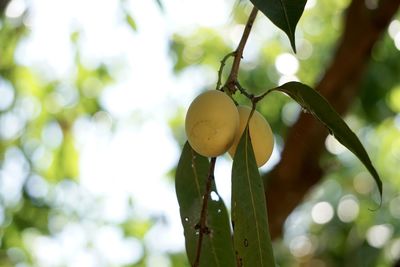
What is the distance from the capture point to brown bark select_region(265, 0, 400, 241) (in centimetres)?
Answer: 193

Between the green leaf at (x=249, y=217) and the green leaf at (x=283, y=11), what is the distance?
0.38 feet

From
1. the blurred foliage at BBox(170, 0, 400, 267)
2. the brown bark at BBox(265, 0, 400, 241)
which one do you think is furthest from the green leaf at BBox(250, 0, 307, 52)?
the blurred foliage at BBox(170, 0, 400, 267)

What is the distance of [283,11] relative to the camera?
788 mm

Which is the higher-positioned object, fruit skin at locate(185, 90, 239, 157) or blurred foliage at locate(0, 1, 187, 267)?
fruit skin at locate(185, 90, 239, 157)

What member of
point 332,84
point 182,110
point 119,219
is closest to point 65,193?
point 119,219

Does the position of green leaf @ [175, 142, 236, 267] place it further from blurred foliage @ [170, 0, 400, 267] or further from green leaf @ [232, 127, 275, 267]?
blurred foliage @ [170, 0, 400, 267]

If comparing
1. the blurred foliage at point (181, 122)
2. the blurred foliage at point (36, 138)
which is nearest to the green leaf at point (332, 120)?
the blurred foliage at point (181, 122)

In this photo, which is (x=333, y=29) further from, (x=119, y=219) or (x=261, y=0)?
(x=261, y=0)

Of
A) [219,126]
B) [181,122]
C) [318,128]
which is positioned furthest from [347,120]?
[219,126]

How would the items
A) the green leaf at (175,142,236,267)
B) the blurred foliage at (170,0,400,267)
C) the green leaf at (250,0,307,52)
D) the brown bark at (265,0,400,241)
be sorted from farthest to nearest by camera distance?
the blurred foliage at (170,0,400,267) → the brown bark at (265,0,400,241) → the green leaf at (175,142,236,267) → the green leaf at (250,0,307,52)

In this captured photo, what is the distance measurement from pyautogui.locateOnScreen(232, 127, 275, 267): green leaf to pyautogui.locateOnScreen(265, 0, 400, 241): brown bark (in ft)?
3.62

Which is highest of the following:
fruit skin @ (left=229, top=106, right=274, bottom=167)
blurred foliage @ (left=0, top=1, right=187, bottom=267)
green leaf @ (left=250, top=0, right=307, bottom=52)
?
green leaf @ (left=250, top=0, right=307, bottom=52)

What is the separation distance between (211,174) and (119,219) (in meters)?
2.26

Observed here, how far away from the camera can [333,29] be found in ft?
9.21
